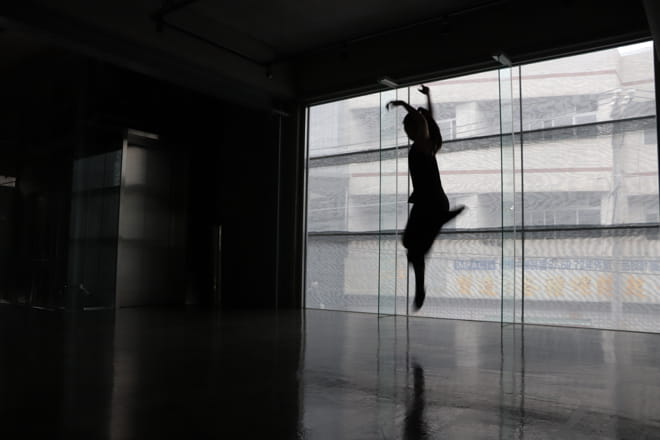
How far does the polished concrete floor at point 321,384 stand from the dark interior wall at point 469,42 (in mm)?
4122

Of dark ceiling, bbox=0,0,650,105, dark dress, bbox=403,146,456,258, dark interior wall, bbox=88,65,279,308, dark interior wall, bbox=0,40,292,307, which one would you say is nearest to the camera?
dark dress, bbox=403,146,456,258

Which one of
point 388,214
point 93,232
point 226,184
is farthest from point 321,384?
point 226,184

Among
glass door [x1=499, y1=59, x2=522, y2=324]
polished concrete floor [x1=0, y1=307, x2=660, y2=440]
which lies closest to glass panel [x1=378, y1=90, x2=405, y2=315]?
glass door [x1=499, y1=59, x2=522, y2=324]

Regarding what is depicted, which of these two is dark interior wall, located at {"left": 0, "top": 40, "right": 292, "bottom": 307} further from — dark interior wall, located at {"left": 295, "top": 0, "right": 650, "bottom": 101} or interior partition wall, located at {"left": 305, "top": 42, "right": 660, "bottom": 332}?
interior partition wall, located at {"left": 305, "top": 42, "right": 660, "bottom": 332}

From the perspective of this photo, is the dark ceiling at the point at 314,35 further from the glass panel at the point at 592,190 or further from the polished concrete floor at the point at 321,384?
the polished concrete floor at the point at 321,384

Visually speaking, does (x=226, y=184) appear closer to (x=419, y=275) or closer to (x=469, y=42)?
(x=469, y=42)

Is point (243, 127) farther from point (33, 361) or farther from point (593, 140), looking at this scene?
point (33, 361)

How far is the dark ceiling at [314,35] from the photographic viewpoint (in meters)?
7.63

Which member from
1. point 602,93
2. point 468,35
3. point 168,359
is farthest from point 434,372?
point 468,35

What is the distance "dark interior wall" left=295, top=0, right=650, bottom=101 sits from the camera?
7.68 m

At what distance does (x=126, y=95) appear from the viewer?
975cm

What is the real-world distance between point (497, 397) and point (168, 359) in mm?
2630

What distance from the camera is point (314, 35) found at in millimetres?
9617

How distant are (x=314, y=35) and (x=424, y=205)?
5.02 meters
